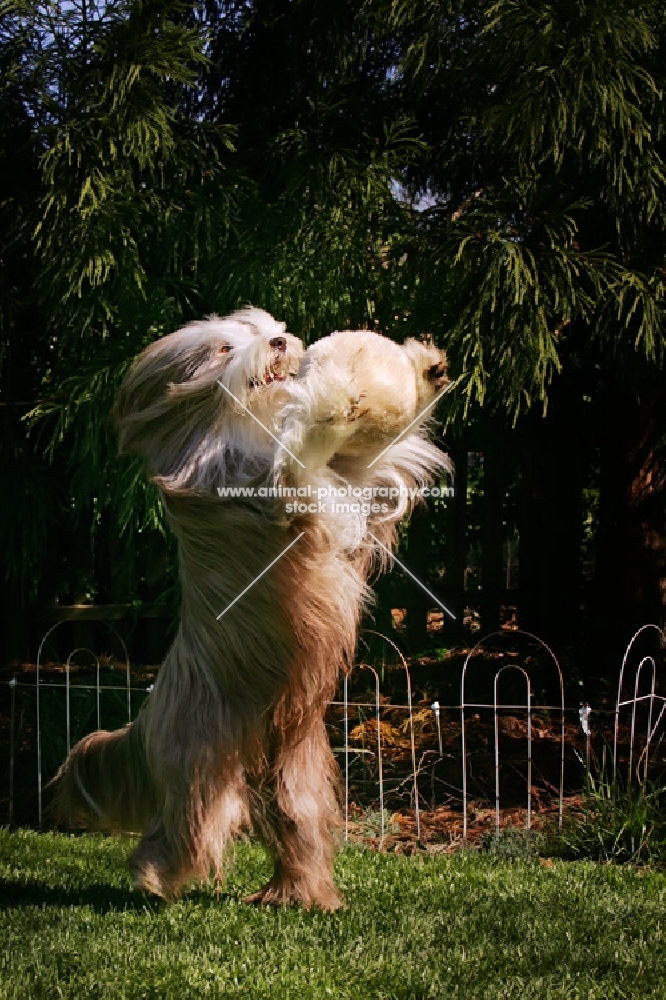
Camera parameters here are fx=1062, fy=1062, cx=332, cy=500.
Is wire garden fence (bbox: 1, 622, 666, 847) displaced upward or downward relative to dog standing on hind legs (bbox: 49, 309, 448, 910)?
downward

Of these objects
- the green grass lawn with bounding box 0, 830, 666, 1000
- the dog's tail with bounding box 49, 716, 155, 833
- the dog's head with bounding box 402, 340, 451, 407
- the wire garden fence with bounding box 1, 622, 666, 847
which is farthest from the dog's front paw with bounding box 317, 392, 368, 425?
the wire garden fence with bounding box 1, 622, 666, 847

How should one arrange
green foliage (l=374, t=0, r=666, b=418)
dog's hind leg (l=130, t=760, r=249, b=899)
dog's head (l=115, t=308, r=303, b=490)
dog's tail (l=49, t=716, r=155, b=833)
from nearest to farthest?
1. dog's head (l=115, t=308, r=303, b=490)
2. dog's hind leg (l=130, t=760, r=249, b=899)
3. dog's tail (l=49, t=716, r=155, b=833)
4. green foliage (l=374, t=0, r=666, b=418)

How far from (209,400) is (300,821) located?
4.37 ft

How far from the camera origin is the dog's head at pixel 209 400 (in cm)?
303

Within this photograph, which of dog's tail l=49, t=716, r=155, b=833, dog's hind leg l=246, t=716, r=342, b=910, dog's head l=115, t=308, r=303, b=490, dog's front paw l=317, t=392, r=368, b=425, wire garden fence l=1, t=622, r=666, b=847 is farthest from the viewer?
wire garden fence l=1, t=622, r=666, b=847

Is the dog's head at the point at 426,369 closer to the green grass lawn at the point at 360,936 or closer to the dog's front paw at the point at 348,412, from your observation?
the dog's front paw at the point at 348,412

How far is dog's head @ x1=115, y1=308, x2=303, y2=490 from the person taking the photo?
3.03m

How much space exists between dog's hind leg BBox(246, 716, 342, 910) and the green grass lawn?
0.09 m

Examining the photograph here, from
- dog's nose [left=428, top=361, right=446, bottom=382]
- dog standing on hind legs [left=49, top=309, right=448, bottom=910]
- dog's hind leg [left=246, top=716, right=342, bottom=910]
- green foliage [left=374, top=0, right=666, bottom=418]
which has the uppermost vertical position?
green foliage [left=374, top=0, right=666, bottom=418]

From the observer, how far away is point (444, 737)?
5984 mm

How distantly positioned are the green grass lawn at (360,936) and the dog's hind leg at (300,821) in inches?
3.5

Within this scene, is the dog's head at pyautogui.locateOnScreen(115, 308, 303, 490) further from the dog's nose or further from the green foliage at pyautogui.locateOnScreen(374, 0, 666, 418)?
the green foliage at pyautogui.locateOnScreen(374, 0, 666, 418)

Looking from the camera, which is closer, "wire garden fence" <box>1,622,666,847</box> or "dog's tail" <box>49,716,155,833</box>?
"dog's tail" <box>49,716,155,833</box>

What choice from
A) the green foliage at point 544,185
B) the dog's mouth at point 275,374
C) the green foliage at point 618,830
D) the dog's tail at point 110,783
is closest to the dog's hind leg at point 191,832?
the dog's tail at point 110,783
